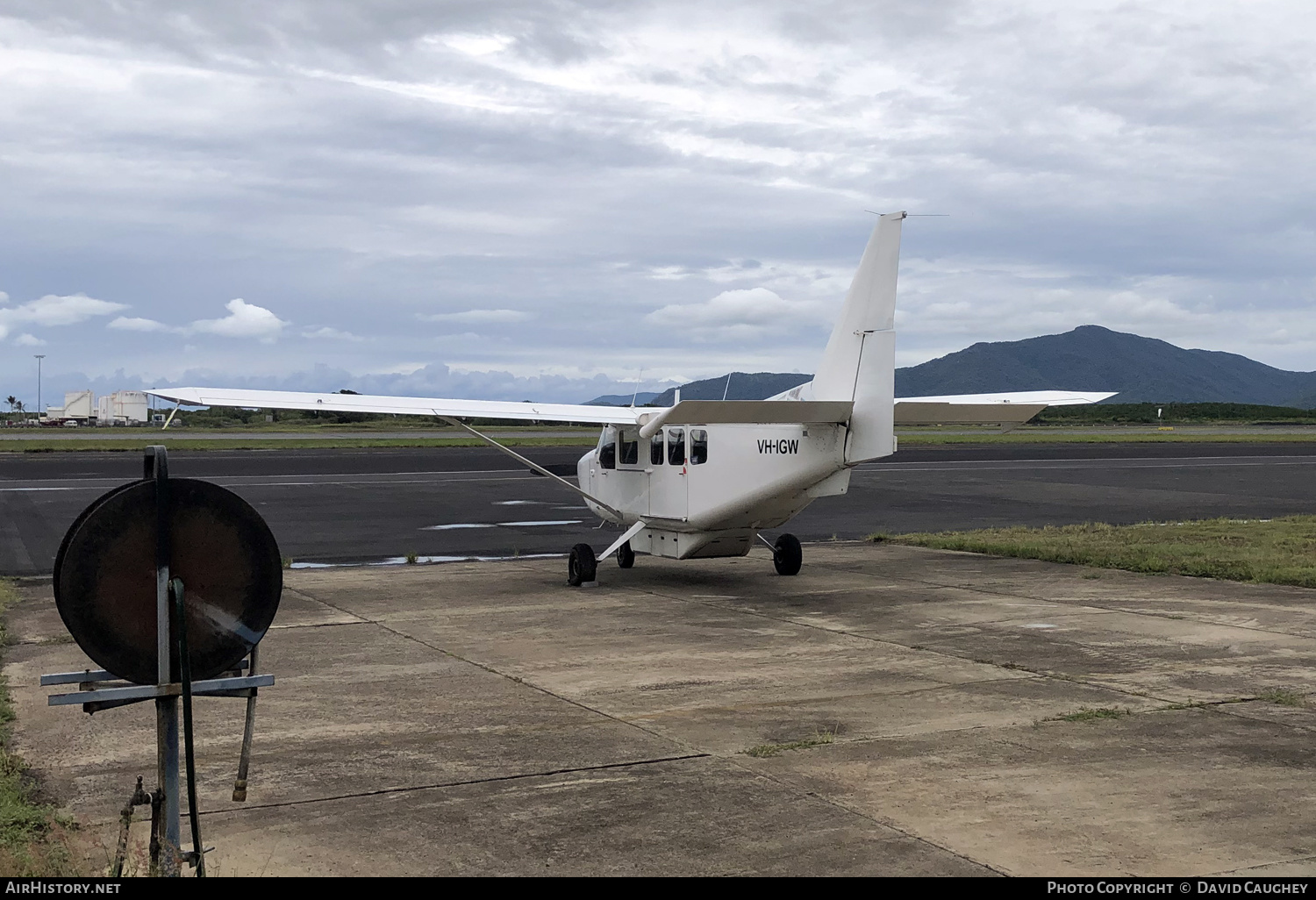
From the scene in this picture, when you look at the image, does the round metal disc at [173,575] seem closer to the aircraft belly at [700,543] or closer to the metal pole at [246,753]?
the metal pole at [246,753]

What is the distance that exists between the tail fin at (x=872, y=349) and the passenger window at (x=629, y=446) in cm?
310

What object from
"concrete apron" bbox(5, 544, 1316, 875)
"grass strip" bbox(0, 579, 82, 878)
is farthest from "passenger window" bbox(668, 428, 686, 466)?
"grass strip" bbox(0, 579, 82, 878)

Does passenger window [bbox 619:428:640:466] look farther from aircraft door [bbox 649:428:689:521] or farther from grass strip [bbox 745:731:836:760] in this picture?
grass strip [bbox 745:731:836:760]

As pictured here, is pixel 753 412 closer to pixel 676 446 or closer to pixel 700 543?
pixel 676 446

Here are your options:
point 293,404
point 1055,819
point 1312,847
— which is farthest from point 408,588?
point 1312,847

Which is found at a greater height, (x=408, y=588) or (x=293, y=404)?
(x=293, y=404)

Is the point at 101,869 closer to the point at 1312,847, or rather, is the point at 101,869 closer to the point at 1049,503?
the point at 1312,847

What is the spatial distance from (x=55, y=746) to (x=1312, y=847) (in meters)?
7.46

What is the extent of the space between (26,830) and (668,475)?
404 inches

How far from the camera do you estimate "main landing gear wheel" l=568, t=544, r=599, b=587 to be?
52.6 feet

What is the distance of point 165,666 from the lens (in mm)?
4258

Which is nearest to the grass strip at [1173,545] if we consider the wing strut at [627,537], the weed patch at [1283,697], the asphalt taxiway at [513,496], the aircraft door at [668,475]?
the asphalt taxiway at [513,496]

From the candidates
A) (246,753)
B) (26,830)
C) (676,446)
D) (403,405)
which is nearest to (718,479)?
(676,446)
